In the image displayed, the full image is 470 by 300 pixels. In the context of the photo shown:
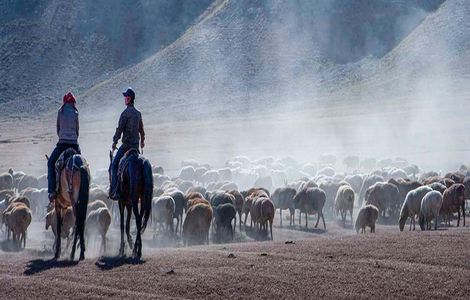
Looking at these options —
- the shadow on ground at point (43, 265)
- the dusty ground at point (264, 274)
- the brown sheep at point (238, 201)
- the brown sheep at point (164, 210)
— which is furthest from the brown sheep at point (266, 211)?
the shadow on ground at point (43, 265)

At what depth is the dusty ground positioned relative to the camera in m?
10.9

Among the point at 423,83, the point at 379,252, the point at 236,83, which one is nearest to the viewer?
the point at 379,252

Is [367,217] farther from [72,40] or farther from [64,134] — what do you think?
[72,40]

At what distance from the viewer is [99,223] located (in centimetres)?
1861

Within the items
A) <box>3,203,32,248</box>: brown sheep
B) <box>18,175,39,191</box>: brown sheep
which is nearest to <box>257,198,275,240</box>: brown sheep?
<box>3,203,32,248</box>: brown sheep

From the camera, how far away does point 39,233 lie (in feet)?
73.7

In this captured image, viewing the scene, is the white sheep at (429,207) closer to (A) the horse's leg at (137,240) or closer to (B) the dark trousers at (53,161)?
(A) the horse's leg at (137,240)

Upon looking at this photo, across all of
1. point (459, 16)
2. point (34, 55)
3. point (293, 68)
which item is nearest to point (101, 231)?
point (293, 68)

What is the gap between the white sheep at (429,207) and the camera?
20.7 m

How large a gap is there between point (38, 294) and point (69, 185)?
3.56m

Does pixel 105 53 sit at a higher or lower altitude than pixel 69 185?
higher

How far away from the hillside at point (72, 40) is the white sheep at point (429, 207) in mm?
76057

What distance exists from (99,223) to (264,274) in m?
7.85

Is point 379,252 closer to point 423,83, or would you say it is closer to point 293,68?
point 423,83
